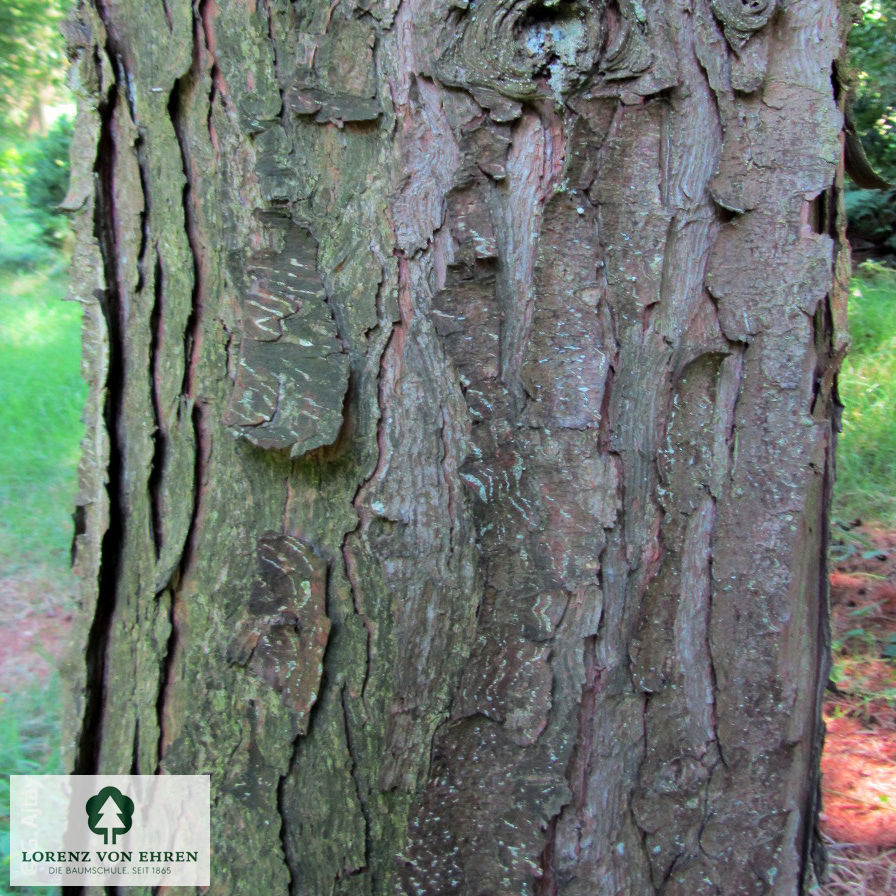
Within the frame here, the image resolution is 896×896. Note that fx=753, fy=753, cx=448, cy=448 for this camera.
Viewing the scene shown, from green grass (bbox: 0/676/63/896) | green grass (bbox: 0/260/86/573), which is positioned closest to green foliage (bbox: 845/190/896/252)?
green grass (bbox: 0/260/86/573)

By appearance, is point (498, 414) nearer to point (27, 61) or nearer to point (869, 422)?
point (869, 422)

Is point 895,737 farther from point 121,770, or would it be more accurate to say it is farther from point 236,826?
point 121,770

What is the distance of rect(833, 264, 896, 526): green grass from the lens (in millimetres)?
2924

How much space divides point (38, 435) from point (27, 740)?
1.61m

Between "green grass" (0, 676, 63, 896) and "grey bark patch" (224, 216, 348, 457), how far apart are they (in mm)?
1134

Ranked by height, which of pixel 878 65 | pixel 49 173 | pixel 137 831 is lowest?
pixel 137 831

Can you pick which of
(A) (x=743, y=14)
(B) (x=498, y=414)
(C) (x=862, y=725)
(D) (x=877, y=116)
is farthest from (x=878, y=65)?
(B) (x=498, y=414)

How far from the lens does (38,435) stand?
312 cm

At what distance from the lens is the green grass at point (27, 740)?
1.59m

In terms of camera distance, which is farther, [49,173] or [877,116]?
[49,173]

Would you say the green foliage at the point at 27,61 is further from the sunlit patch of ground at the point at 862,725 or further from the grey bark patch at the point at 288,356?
the sunlit patch of ground at the point at 862,725

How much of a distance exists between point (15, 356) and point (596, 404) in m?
3.85

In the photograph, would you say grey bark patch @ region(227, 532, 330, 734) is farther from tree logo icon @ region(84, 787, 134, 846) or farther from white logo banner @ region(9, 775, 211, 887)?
tree logo icon @ region(84, 787, 134, 846)

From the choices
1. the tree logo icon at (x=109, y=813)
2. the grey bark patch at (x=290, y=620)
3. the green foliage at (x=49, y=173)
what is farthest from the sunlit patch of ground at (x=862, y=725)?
the green foliage at (x=49, y=173)
